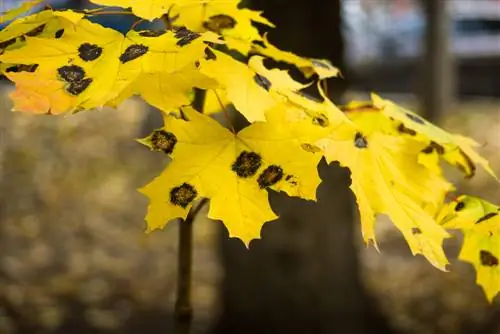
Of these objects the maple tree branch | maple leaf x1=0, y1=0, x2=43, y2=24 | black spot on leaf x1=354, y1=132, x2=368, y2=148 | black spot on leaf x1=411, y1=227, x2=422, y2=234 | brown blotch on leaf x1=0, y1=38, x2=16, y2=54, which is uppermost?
brown blotch on leaf x1=0, y1=38, x2=16, y2=54

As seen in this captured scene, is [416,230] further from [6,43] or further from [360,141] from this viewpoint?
[6,43]

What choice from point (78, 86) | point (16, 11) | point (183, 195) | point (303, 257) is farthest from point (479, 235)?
point (303, 257)

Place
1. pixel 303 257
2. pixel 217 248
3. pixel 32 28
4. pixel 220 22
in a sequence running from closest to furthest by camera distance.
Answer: pixel 32 28
pixel 220 22
pixel 303 257
pixel 217 248

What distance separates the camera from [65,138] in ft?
17.0

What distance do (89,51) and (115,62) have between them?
0.04 m

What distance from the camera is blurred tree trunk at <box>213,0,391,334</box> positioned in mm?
2301

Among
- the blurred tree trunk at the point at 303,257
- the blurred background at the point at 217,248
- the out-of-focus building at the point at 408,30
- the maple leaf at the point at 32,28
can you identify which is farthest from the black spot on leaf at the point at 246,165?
the out-of-focus building at the point at 408,30

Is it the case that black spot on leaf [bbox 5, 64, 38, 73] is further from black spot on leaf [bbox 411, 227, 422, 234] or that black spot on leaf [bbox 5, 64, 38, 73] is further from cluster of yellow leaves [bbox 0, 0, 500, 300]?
black spot on leaf [bbox 411, 227, 422, 234]

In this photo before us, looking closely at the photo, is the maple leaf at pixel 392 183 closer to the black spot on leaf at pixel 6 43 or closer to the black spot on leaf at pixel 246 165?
the black spot on leaf at pixel 246 165

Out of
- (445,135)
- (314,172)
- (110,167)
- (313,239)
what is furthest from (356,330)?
(110,167)

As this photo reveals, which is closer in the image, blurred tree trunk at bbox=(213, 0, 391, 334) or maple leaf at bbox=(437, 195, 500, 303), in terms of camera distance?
maple leaf at bbox=(437, 195, 500, 303)

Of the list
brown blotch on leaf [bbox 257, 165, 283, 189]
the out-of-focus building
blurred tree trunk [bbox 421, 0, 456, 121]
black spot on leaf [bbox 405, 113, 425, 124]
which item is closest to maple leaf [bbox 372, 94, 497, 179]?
black spot on leaf [bbox 405, 113, 425, 124]

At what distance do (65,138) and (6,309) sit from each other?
2302mm

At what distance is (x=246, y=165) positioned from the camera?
2.18ft
